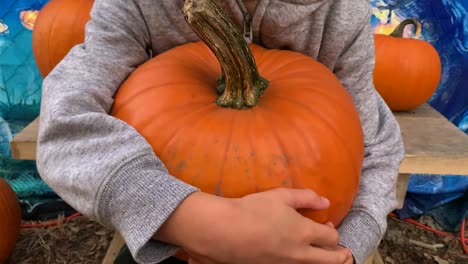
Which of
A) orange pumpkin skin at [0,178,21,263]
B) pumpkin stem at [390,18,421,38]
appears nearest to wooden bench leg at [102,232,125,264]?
orange pumpkin skin at [0,178,21,263]

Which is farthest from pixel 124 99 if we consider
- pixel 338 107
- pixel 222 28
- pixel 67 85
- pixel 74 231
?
pixel 74 231

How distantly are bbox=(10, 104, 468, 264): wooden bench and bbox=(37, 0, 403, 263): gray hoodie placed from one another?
18.5 inches

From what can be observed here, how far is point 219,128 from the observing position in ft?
2.03

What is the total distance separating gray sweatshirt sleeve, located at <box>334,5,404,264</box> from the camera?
78cm

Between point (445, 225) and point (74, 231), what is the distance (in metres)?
1.59

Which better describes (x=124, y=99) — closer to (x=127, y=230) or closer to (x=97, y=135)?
(x=97, y=135)

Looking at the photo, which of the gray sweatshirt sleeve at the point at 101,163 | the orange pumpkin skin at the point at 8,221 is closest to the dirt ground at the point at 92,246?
the orange pumpkin skin at the point at 8,221

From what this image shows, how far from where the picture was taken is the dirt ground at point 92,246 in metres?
1.74

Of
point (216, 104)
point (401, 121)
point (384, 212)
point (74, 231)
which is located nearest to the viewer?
point (216, 104)

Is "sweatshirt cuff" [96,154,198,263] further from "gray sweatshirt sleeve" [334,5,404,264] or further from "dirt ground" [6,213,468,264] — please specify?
"dirt ground" [6,213,468,264]

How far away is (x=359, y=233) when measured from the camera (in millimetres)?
739

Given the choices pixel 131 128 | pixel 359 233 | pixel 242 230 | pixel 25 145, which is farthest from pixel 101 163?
pixel 25 145

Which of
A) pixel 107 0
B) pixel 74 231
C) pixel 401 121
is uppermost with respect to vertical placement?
pixel 107 0

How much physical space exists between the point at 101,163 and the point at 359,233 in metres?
0.43
